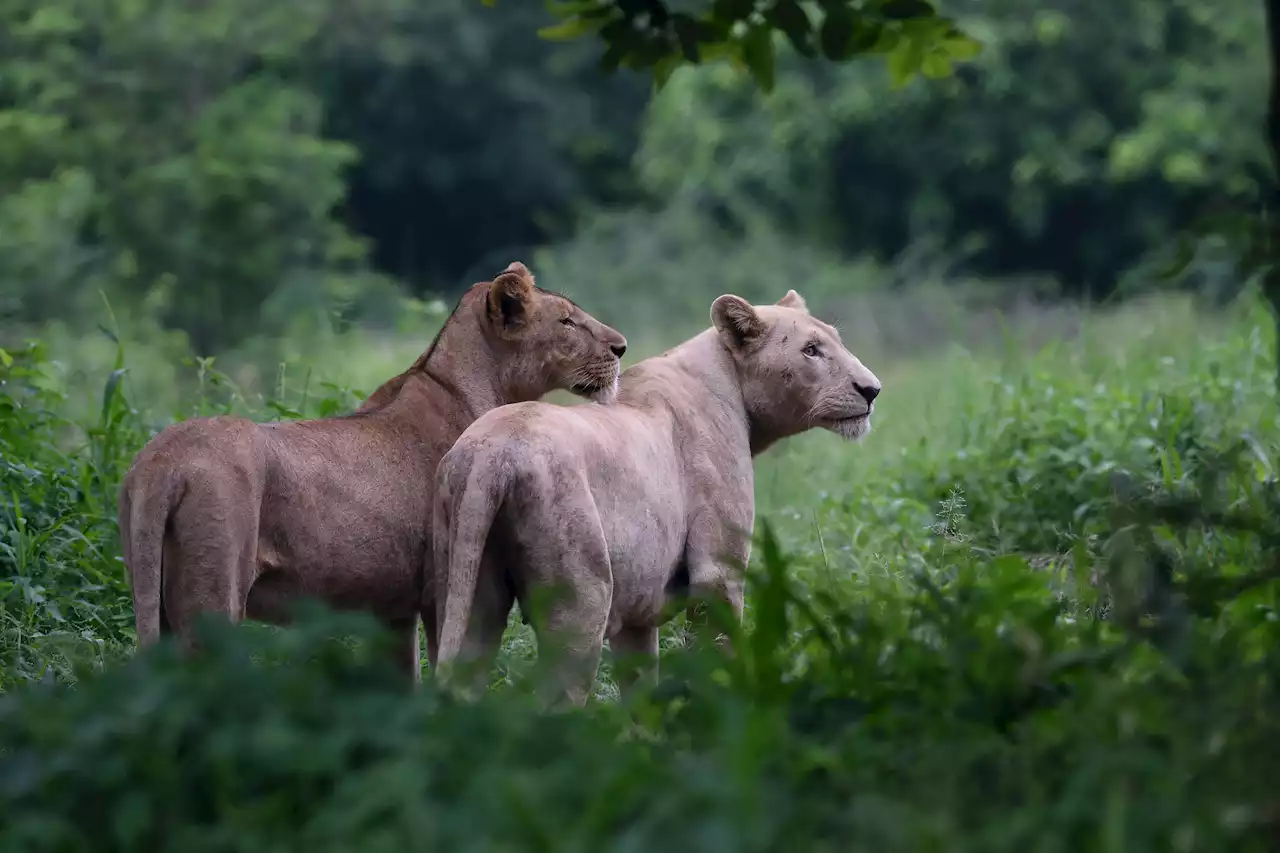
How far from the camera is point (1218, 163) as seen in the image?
23531mm

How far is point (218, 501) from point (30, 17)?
1750cm

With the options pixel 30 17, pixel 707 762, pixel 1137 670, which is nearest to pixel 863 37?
pixel 1137 670

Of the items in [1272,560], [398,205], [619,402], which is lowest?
[398,205]

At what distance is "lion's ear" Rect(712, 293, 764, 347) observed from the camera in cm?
527

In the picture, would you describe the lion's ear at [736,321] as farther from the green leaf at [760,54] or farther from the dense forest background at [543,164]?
the dense forest background at [543,164]

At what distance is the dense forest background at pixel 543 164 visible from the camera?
1945 centimetres

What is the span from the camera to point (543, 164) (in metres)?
Result: 33.6

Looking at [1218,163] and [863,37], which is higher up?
[863,37]

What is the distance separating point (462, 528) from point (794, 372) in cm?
148

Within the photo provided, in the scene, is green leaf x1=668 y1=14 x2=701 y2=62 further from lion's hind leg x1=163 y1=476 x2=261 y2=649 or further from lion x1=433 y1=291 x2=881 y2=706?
lion's hind leg x1=163 y1=476 x2=261 y2=649

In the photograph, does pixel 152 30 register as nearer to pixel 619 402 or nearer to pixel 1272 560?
pixel 619 402

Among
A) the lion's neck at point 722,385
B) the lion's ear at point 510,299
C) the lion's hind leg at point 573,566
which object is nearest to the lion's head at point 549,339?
the lion's ear at point 510,299

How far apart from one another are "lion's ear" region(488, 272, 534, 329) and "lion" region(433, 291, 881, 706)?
39 cm

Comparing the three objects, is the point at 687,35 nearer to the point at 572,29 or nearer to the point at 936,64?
the point at 572,29
